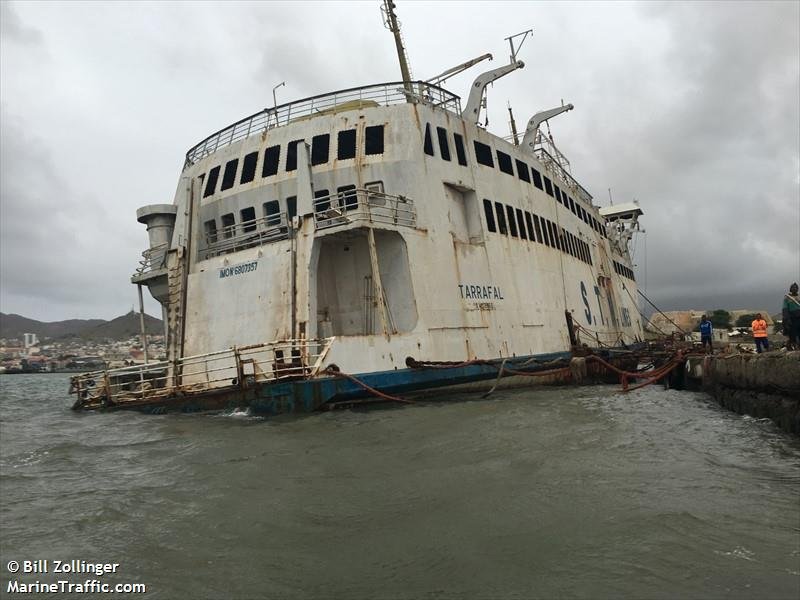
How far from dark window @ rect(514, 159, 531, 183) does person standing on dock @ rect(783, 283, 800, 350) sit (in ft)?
34.5

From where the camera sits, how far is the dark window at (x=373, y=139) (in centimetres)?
1528

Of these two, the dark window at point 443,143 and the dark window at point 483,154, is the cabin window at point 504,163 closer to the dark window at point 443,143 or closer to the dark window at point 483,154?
the dark window at point 483,154

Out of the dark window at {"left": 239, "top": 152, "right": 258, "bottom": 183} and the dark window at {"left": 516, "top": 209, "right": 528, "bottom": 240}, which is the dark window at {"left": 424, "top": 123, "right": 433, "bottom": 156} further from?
the dark window at {"left": 239, "top": 152, "right": 258, "bottom": 183}

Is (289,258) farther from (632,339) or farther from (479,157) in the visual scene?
(632,339)

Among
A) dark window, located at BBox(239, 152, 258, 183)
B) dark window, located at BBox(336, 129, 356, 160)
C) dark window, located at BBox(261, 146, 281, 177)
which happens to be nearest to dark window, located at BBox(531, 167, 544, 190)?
dark window, located at BBox(336, 129, 356, 160)

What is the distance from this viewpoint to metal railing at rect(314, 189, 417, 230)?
13.4m

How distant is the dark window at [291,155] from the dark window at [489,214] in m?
5.83

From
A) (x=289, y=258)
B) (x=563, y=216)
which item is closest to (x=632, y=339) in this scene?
(x=563, y=216)

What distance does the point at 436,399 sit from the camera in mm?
13664

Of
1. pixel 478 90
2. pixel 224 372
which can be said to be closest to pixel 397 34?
pixel 478 90

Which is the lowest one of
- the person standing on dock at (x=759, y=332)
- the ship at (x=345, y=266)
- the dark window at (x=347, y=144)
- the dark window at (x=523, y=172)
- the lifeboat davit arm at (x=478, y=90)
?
the person standing on dock at (x=759, y=332)

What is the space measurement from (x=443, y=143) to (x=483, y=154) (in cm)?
219

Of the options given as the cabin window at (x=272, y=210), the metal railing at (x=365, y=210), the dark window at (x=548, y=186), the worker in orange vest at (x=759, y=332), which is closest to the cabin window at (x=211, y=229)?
the cabin window at (x=272, y=210)

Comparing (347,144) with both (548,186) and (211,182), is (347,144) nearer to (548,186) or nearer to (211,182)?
(211,182)
